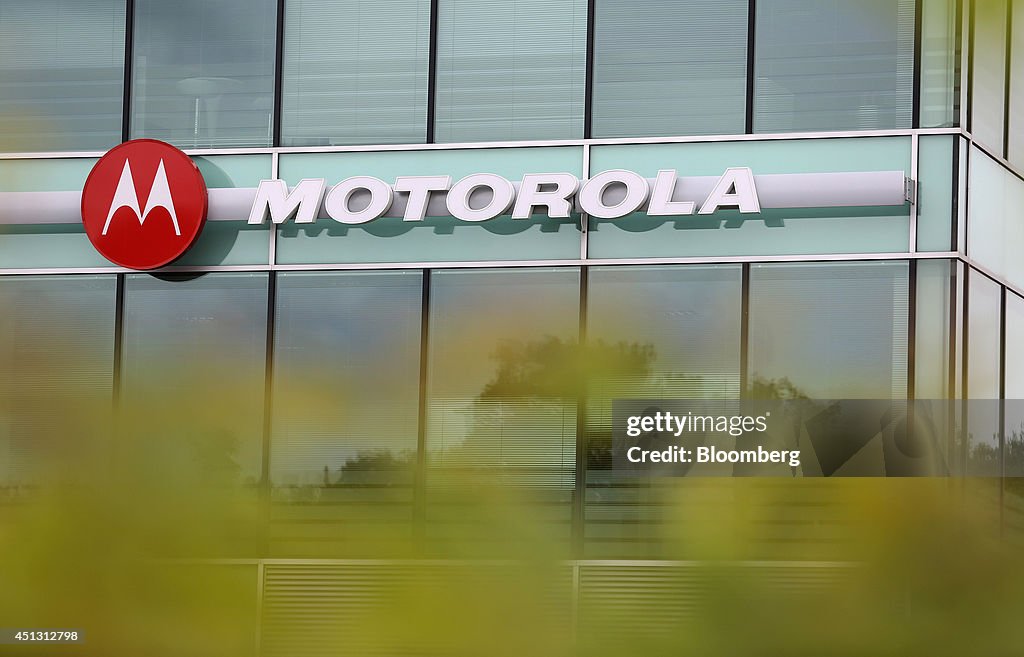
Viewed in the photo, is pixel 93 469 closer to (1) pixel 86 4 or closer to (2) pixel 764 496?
(2) pixel 764 496

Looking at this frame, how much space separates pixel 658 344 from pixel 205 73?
489 cm

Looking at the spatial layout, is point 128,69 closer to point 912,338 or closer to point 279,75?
point 279,75

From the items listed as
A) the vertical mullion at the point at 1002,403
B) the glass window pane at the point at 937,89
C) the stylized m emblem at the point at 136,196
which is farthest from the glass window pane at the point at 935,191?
the stylized m emblem at the point at 136,196

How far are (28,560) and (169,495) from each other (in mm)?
368

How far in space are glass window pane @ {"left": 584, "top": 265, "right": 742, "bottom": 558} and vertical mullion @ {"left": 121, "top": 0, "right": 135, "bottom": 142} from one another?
4.57m

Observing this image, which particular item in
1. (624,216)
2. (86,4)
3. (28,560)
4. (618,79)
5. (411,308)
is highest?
(86,4)

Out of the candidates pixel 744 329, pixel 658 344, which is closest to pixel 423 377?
pixel 658 344

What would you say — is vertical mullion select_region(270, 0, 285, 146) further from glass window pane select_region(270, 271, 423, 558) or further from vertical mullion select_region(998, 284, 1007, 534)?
vertical mullion select_region(998, 284, 1007, 534)

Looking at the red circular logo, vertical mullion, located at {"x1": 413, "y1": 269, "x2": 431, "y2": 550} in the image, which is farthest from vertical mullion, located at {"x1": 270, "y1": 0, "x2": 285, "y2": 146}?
vertical mullion, located at {"x1": 413, "y1": 269, "x2": 431, "y2": 550}

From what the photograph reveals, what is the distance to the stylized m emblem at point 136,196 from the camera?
41.0 feet

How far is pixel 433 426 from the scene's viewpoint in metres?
11.9

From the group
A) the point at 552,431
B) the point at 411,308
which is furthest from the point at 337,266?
the point at 552,431

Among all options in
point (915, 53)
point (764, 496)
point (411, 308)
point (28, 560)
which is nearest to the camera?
point (28, 560)
